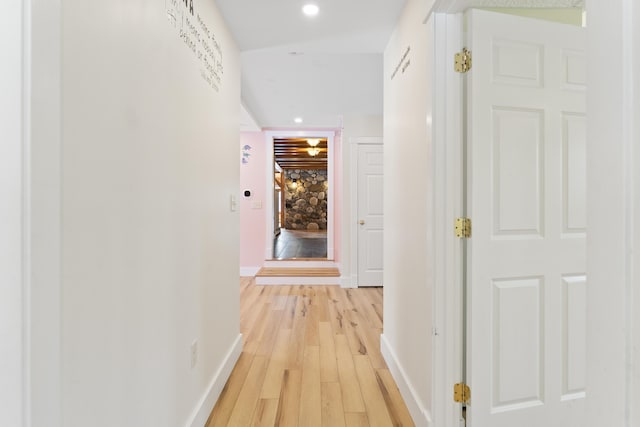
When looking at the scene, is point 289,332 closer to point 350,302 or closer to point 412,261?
point 350,302

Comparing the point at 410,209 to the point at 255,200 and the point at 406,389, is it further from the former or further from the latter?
the point at 255,200

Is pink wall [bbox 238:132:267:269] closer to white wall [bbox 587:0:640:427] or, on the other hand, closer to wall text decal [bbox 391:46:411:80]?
wall text decal [bbox 391:46:411:80]

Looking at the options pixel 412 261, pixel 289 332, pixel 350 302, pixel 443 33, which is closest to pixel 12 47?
pixel 443 33

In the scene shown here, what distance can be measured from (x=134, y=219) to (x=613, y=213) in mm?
1258

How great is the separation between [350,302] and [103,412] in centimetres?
316

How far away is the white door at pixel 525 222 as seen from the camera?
139 centimetres

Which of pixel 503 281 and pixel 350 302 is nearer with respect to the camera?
pixel 503 281

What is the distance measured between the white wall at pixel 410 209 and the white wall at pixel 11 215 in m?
1.41

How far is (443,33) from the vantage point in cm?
143

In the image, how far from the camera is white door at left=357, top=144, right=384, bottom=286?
4566 millimetres

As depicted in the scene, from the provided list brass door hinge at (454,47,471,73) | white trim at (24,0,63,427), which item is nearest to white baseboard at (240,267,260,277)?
brass door hinge at (454,47,471,73)

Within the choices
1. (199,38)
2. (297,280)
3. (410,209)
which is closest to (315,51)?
(199,38)

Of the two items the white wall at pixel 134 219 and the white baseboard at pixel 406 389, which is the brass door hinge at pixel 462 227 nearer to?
the white baseboard at pixel 406 389

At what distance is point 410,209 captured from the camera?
183 centimetres
